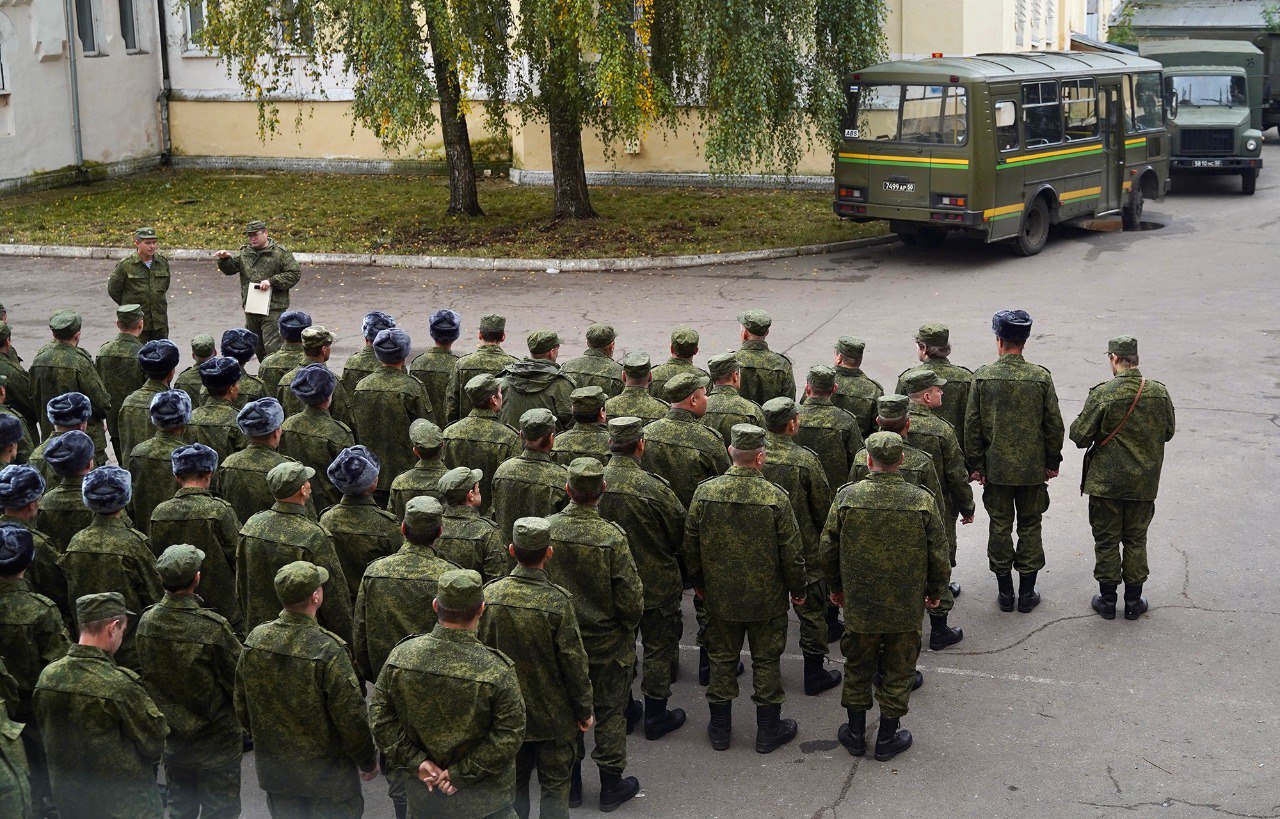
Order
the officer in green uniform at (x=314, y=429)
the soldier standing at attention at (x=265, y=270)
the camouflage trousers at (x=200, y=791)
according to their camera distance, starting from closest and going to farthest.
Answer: the camouflage trousers at (x=200, y=791)
the officer in green uniform at (x=314, y=429)
the soldier standing at attention at (x=265, y=270)

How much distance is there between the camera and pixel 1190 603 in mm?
9016

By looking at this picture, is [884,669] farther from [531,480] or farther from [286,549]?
[286,549]

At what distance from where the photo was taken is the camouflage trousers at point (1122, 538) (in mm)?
8828

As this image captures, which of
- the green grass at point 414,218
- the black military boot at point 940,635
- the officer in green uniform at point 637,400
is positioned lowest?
the black military boot at point 940,635

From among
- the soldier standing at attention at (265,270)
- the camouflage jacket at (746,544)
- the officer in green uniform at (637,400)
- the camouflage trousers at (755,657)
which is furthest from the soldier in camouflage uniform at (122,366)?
the camouflage trousers at (755,657)

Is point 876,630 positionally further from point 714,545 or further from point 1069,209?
point 1069,209

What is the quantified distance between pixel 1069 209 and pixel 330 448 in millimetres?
15331

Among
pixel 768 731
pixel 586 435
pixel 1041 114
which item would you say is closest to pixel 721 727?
pixel 768 731

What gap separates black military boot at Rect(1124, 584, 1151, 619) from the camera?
885cm

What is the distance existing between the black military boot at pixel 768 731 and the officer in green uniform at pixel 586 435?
5.38 feet

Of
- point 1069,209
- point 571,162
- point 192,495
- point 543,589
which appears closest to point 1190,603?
point 543,589

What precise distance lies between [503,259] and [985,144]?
274 inches

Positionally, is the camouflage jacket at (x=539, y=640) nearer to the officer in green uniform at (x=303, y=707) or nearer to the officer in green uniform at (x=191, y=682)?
the officer in green uniform at (x=303, y=707)

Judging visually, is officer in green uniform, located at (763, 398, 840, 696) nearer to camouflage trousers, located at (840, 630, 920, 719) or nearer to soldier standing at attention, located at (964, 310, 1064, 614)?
camouflage trousers, located at (840, 630, 920, 719)
